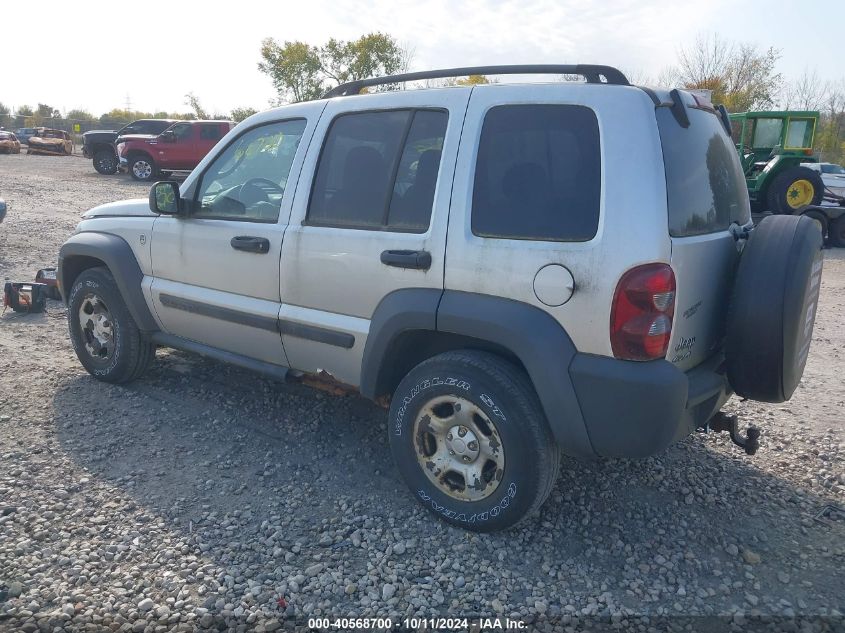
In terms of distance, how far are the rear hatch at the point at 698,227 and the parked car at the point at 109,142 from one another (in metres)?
22.1

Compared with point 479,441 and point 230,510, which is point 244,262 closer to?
point 230,510

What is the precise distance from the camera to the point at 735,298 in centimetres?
313

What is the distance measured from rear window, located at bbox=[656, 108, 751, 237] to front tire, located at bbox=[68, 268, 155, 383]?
3.64 m

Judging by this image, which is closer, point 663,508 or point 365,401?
point 663,508

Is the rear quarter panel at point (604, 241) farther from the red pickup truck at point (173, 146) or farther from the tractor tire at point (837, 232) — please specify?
the red pickup truck at point (173, 146)

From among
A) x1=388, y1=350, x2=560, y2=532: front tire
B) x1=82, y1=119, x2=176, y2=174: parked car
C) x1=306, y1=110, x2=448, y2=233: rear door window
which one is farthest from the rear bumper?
x1=82, y1=119, x2=176, y2=174: parked car

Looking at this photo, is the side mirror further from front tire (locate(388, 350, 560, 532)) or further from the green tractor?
the green tractor

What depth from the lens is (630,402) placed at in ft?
9.14

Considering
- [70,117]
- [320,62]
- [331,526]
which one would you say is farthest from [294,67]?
[331,526]

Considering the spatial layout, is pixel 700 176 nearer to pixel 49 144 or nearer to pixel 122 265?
pixel 122 265

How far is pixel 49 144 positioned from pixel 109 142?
12204 millimetres

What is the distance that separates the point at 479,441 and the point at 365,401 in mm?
1742

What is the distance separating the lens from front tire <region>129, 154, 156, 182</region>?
20.7 metres

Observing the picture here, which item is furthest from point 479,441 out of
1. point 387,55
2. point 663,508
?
point 387,55
